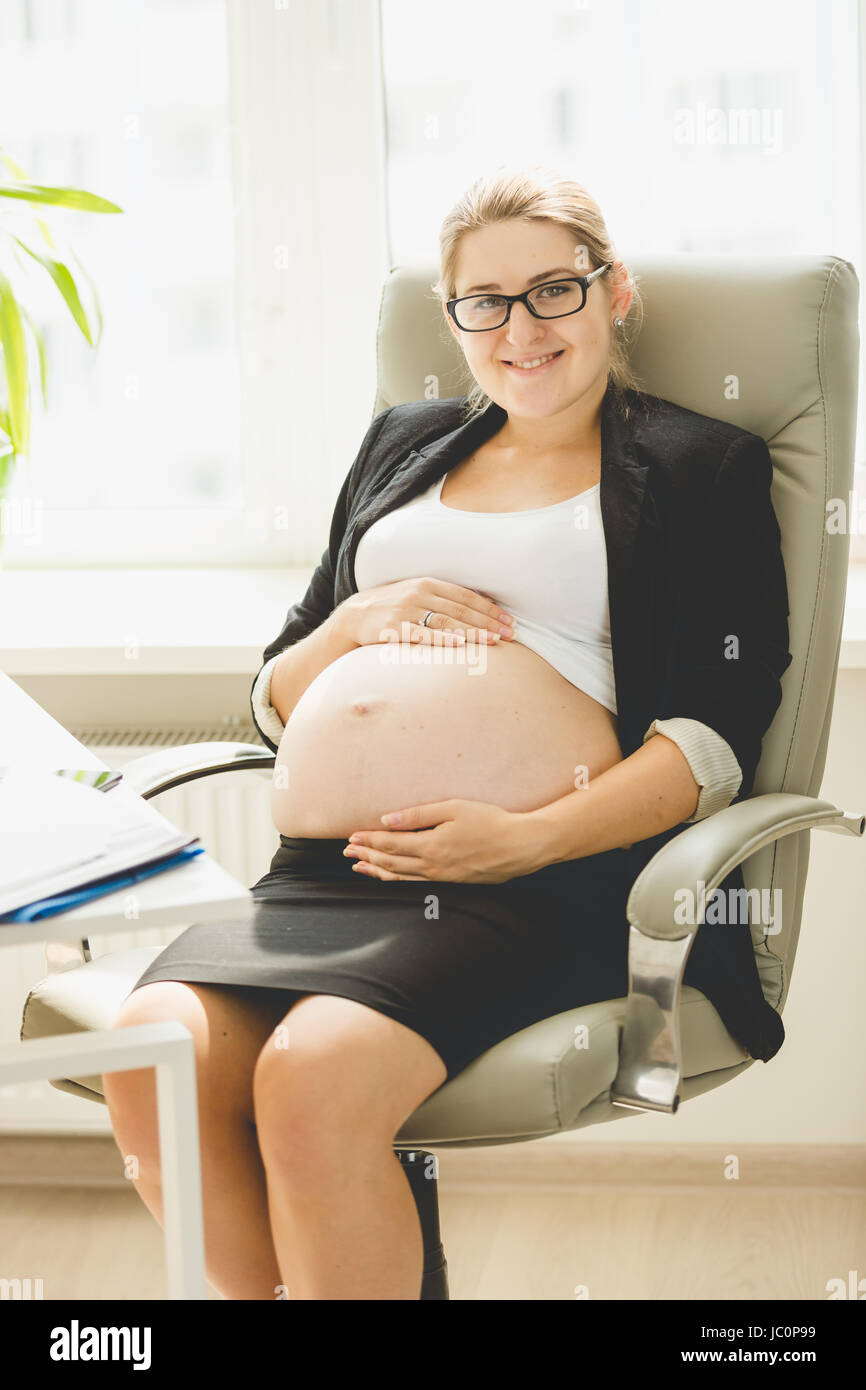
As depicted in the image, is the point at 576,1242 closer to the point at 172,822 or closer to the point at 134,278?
the point at 172,822

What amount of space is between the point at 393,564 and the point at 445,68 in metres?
1.00

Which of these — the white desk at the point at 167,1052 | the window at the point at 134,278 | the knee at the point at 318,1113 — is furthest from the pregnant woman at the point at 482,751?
the window at the point at 134,278

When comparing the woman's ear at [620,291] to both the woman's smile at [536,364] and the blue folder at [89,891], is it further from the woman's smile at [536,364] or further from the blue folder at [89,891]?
the blue folder at [89,891]

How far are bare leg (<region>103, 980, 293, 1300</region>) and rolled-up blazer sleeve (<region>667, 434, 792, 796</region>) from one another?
502 millimetres

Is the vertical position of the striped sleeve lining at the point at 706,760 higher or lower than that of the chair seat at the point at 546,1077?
higher

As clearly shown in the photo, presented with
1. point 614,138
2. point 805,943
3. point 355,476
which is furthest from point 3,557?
point 805,943

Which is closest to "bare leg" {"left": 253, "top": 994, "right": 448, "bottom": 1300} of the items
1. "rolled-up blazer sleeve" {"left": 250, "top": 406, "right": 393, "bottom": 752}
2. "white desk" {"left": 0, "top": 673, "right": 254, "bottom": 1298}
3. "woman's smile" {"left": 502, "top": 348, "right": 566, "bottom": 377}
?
"white desk" {"left": 0, "top": 673, "right": 254, "bottom": 1298}

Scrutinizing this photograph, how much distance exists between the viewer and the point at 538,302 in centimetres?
140

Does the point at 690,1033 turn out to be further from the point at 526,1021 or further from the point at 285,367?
the point at 285,367

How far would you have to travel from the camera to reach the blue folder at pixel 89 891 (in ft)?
2.82

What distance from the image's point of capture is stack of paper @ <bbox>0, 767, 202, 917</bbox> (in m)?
0.89

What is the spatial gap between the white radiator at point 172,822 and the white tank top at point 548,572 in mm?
578

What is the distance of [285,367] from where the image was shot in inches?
83.9

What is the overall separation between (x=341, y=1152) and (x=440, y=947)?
20 cm
